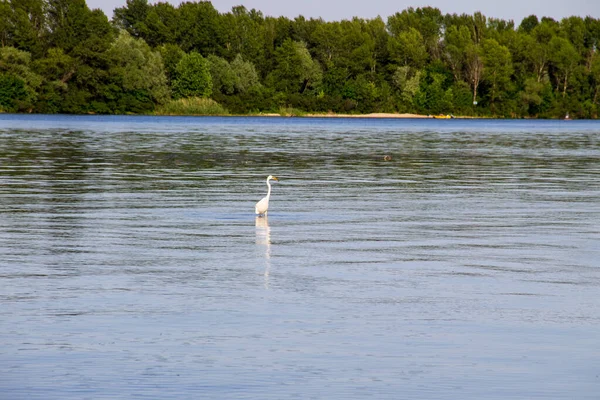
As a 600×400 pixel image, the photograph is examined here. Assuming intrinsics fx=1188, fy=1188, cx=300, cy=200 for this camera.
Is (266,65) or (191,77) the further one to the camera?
(266,65)

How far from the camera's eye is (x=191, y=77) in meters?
154

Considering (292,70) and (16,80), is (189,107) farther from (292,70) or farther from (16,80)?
(16,80)

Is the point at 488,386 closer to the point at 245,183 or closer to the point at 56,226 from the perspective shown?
the point at 56,226

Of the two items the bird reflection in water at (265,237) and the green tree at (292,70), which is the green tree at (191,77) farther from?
the bird reflection in water at (265,237)

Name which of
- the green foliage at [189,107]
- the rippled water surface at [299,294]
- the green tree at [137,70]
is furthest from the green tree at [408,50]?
the rippled water surface at [299,294]

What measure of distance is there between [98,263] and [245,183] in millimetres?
15917

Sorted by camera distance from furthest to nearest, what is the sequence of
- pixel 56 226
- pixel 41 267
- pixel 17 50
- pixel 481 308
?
pixel 17 50 → pixel 56 226 → pixel 41 267 → pixel 481 308

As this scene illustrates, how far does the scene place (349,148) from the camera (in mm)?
56844

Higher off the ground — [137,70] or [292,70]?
[292,70]

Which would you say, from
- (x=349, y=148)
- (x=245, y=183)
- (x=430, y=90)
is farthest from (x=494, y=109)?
(x=245, y=183)

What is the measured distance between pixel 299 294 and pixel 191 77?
14191 cm

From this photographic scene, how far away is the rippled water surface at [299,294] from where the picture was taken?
32.1 ft

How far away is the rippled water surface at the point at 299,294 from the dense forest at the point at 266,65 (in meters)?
123

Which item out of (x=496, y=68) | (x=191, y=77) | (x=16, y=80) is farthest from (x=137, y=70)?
(x=496, y=68)
